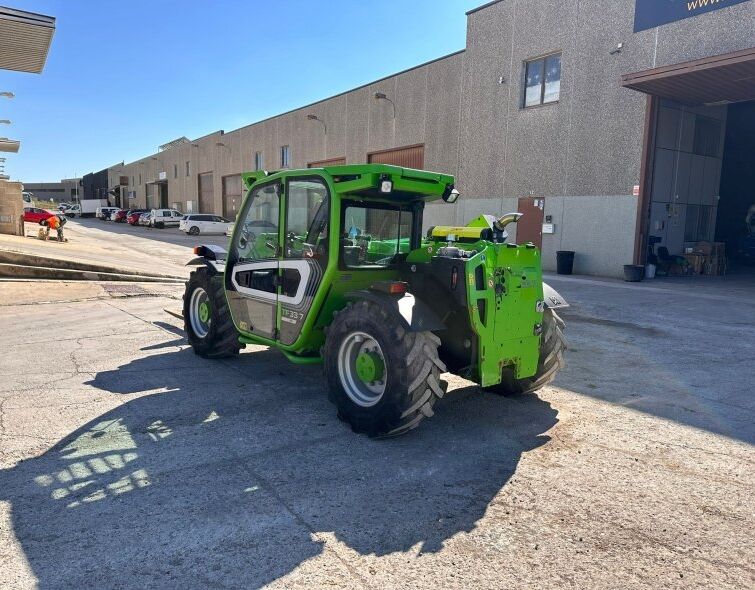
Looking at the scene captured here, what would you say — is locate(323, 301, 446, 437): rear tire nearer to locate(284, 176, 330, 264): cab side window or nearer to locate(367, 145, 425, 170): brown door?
locate(284, 176, 330, 264): cab side window

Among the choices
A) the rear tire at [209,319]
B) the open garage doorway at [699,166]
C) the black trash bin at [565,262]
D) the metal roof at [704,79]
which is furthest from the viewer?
the black trash bin at [565,262]

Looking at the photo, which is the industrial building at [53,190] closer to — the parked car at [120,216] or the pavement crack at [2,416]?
the parked car at [120,216]

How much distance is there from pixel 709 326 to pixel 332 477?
27.1 ft

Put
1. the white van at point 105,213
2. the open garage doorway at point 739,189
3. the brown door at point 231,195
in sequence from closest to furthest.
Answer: the open garage doorway at point 739,189
the brown door at point 231,195
the white van at point 105,213

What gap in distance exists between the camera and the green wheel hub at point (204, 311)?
6768mm

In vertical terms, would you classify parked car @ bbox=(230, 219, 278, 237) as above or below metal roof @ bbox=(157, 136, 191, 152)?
below

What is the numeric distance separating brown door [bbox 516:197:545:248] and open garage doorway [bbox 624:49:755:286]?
11.8 feet

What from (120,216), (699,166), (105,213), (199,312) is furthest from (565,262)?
(105,213)

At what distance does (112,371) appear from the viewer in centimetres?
607

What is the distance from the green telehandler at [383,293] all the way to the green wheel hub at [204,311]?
856 mm

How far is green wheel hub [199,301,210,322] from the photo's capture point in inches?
266

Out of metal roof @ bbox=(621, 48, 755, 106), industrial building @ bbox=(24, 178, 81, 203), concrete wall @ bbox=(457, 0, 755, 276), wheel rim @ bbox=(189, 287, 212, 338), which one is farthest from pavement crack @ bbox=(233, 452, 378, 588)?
industrial building @ bbox=(24, 178, 81, 203)

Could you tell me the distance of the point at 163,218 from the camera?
47188 millimetres

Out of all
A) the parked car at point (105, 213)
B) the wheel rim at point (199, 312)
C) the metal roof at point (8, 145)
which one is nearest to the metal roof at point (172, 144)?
the parked car at point (105, 213)
